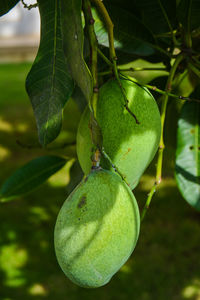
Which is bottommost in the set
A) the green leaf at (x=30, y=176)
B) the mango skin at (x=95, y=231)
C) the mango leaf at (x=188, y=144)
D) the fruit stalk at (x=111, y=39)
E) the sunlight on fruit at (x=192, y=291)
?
the sunlight on fruit at (x=192, y=291)

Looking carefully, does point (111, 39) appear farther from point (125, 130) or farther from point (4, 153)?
point (4, 153)

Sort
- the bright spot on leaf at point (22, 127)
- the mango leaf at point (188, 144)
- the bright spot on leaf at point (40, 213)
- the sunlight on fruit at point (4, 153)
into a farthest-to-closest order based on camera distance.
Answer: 1. the bright spot on leaf at point (22, 127)
2. the sunlight on fruit at point (4, 153)
3. the bright spot on leaf at point (40, 213)
4. the mango leaf at point (188, 144)

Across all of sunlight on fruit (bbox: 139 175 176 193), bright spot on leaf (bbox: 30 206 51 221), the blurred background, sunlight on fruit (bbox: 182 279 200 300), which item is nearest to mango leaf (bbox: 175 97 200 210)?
the blurred background

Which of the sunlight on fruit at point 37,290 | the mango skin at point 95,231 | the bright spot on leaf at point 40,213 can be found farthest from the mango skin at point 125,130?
the bright spot on leaf at point 40,213

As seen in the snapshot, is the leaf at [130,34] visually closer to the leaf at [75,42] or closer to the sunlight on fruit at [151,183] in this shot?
the leaf at [75,42]

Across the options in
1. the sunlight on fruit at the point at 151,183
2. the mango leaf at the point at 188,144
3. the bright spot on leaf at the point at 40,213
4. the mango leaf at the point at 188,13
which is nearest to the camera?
the mango leaf at the point at 188,13

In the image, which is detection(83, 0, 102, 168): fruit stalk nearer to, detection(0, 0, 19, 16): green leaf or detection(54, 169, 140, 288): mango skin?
detection(54, 169, 140, 288): mango skin

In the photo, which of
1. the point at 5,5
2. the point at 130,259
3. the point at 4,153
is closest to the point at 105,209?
the point at 5,5
